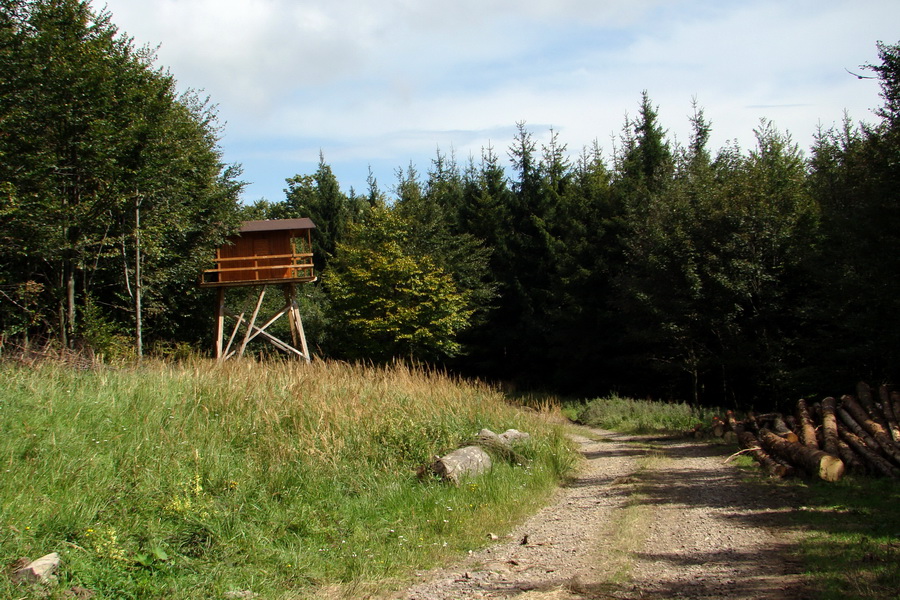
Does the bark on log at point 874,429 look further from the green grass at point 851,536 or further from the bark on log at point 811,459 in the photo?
the bark on log at point 811,459

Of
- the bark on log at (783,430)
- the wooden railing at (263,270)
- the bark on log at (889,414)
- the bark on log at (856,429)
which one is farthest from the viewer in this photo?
the wooden railing at (263,270)

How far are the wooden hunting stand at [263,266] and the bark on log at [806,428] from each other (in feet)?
54.6

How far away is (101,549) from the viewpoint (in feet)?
18.3

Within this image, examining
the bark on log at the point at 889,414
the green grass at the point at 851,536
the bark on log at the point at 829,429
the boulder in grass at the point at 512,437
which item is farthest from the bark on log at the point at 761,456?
the boulder in grass at the point at 512,437

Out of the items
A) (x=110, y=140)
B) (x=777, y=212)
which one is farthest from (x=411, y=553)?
(x=777, y=212)

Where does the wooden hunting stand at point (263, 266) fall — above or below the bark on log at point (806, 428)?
above

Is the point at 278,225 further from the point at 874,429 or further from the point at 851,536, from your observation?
the point at 851,536

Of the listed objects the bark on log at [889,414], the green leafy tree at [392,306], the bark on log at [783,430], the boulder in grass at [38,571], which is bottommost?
the bark on log at [783,430]

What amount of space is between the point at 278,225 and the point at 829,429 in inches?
801

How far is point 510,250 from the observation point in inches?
1614

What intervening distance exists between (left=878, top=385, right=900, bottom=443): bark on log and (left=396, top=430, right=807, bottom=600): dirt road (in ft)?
8.74

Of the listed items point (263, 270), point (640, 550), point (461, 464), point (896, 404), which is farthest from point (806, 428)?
point (263, 270)

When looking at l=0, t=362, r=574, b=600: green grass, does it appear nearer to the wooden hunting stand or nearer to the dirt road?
the dirt road

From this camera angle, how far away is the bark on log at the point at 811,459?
9.48 meters
